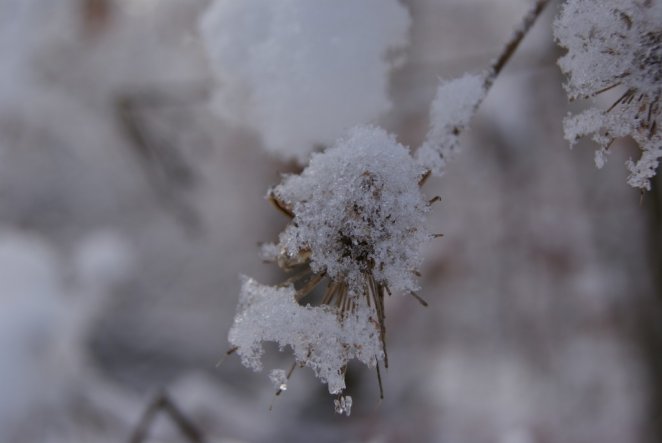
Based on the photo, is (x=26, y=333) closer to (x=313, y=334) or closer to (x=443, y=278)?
(x=443, y=278)

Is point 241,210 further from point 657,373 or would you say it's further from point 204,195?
point 657,373

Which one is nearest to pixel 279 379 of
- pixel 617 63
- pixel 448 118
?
pixel 448 118

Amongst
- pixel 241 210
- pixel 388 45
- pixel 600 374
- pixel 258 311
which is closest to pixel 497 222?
pixel 600 374

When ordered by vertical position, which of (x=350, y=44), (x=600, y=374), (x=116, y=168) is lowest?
(x=350, y=44)

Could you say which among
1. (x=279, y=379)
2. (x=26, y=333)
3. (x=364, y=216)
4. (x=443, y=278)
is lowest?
(x=279, y=379)

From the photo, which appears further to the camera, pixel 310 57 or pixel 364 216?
pixel 310 57

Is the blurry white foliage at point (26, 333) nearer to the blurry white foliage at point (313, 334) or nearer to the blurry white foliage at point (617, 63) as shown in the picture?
the blurry white foliage at point (313, 334)

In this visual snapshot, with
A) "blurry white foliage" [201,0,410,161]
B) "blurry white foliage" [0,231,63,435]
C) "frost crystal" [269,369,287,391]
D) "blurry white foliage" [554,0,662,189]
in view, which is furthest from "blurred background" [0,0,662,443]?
"frost crystal" [269,369,287,391]
